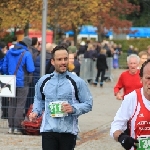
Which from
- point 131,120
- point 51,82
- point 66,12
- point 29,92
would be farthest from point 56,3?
point 131,120

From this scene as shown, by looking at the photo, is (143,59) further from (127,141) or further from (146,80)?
(127,141)

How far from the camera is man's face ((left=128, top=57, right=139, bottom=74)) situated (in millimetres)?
10842

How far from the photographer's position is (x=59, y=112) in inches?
284

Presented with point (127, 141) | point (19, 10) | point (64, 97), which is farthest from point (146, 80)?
point (19, 10)

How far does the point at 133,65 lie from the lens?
431 inches

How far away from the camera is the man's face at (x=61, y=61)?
7312 millimetres

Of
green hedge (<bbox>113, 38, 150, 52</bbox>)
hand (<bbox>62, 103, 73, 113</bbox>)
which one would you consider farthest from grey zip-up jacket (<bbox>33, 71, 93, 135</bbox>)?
green hedge (<bbox>113, 38, 150, 52</bbox>)

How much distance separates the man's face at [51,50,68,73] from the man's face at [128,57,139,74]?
3582 mm

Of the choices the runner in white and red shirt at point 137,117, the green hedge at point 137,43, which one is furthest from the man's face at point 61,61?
the green hedge at point 137,43

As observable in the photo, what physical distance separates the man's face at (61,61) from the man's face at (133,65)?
3582mm

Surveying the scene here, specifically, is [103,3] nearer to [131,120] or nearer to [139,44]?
[131,120]

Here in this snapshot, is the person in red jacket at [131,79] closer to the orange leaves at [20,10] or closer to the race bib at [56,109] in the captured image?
the race bib at [56,109]

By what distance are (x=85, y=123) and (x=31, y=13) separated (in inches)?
152

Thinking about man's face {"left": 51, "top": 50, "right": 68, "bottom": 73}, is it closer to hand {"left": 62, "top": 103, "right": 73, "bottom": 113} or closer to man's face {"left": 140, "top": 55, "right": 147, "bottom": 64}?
hand {"left": 62, "top": 103, "right": 73, "bottom": 113}
